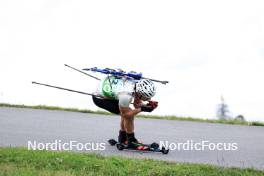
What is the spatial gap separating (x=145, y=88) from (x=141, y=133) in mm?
3228

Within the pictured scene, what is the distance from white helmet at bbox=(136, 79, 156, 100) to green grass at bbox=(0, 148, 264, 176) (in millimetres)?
1427

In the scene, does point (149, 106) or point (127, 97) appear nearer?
point (127, 97)

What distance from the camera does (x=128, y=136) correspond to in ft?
41.0

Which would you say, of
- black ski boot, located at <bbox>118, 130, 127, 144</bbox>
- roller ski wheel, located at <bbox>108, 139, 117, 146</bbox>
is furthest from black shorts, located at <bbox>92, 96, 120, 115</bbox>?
roller ski wheel, located at <bbox>108, 139, 117, 146</bbox>

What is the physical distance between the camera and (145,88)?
12047 mm

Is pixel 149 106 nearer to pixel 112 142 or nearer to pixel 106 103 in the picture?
pixel 106 103

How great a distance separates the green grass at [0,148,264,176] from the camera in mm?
10125

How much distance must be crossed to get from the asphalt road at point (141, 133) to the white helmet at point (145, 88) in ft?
3.16

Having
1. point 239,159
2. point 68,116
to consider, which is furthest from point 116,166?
point 68,116

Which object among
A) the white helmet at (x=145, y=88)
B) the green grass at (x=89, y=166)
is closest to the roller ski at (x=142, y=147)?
the white helmet at (x=145, y=88)

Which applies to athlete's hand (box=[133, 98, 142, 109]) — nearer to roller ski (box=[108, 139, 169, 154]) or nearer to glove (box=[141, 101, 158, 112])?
glove (box=[141, 101, 158, 112])

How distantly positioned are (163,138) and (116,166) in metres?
4.17

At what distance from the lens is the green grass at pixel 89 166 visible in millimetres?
10125

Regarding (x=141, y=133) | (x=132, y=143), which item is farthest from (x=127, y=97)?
(x=141, y=133)
